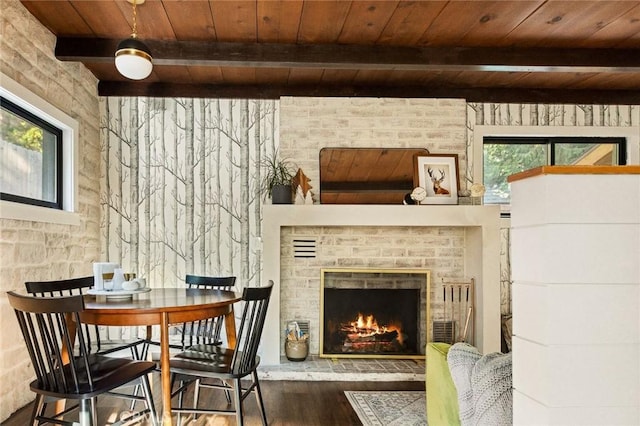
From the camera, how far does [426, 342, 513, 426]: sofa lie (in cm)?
183

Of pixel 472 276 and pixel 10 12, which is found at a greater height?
pixel 10 12

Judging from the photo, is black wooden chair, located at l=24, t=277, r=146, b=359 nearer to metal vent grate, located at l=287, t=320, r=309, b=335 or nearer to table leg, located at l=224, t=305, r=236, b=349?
table leg, located at l=224, t=305, r=236, b=349

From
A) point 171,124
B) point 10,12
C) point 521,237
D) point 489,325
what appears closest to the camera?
point 521,237

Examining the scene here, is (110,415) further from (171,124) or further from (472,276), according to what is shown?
(472,276)

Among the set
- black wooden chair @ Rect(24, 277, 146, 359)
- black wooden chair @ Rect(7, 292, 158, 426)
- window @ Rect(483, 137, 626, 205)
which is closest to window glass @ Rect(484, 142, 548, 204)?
window @ Rect(483, 137, 626, 205)

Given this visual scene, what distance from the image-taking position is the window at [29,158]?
2973mm

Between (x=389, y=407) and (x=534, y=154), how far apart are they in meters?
3.05

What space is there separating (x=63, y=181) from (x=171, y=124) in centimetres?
113

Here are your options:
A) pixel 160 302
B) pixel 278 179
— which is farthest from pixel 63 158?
pixel 160 302

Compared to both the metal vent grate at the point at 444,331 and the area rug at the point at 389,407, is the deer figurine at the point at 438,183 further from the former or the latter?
the area rug at the point at 389,407

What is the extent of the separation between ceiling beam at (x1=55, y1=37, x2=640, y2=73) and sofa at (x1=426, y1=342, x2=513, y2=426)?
223 centimetres

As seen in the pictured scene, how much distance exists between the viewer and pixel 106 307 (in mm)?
2256

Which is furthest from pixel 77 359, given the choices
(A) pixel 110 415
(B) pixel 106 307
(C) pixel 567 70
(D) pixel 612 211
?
(C) pixel 567 70

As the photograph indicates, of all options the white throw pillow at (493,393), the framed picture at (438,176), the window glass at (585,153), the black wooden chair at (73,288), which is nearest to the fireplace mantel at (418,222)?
the framed picture at (438,176)
